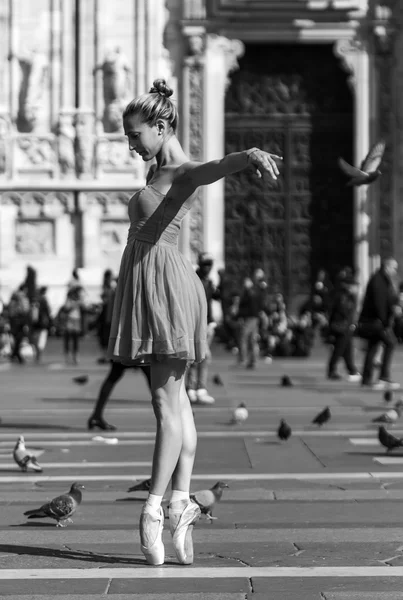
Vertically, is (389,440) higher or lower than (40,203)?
lower

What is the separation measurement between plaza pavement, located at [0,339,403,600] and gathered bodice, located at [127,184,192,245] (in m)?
1.42

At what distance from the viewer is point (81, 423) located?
1408 centimetres

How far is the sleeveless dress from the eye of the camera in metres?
6.25

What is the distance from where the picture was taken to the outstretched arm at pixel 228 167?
5793 millimetres

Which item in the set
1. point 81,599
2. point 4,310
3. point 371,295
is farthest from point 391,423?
point 4,310

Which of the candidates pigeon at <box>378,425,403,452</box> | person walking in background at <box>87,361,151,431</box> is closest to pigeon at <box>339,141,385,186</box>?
pigeon at <box>378,425,403,452</box>

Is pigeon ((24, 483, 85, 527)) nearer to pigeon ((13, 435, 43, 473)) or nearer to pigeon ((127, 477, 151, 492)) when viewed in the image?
pigeon ((127, 477, 151, 492))

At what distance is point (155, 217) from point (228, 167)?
47 centimetres

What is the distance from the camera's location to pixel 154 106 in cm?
632

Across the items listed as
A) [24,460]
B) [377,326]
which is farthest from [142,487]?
[377,326]

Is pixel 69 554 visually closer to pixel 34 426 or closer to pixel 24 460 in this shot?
pixel 24 460

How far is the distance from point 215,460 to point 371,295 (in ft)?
32.6

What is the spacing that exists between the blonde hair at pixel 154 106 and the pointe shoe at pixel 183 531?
67.2 inches

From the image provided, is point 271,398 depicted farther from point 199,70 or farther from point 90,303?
point 199,70
